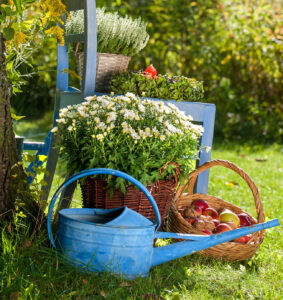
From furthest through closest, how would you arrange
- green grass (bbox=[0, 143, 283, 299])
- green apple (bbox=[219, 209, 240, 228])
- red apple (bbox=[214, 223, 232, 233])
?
green apple (bbox=[219, 209, 240, 228]) → red apple (bbox=[214, 223, 232, 233]) → green grass (bbox=[0, 143, 283, 299])

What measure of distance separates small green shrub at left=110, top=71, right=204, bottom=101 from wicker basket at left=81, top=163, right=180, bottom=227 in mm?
482

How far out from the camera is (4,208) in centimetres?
193

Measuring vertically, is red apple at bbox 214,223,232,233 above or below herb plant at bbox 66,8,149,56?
below

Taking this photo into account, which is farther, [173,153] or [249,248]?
[249,248]

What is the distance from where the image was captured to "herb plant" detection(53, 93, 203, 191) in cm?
191

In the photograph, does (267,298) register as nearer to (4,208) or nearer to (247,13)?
(4,208)

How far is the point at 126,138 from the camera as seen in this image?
192 cm

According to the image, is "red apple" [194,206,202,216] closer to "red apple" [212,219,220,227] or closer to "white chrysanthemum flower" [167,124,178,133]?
"red apple" [212,219,220,227]

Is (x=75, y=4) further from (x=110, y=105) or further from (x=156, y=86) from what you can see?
(x=110, y=105)

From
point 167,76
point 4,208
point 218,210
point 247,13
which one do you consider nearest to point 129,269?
point 4,208

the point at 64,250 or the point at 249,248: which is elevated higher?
the point at 64,250

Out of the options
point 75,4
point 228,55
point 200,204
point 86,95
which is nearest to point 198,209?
point 200,204

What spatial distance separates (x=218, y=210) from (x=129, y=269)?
0.98 meters

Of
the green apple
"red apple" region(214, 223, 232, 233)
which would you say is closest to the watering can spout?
"red apple" region(214, 223, 232, 233)
